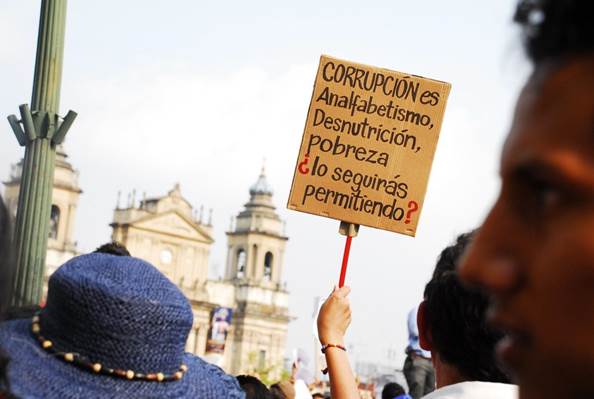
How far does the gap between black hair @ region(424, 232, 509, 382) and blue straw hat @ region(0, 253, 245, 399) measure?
0.72 metres

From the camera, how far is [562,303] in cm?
53

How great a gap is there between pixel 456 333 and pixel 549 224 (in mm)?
1813

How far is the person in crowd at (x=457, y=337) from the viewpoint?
7.50ft

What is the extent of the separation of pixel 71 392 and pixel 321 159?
2172 millimetres

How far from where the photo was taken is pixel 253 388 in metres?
4.99

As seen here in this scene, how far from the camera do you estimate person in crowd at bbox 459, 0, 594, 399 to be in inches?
21.0

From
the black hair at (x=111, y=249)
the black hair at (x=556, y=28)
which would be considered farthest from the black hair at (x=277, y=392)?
the black hair at (x=556, y=28)

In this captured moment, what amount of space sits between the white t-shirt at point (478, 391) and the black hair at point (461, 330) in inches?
2.7

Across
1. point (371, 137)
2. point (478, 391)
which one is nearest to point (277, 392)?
point (371, 137)

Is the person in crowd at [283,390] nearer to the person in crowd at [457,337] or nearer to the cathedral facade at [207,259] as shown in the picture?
the person in crowd at [457,337]

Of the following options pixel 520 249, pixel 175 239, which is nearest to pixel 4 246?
pixel 520 249

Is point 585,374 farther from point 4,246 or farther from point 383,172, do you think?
point 383,172

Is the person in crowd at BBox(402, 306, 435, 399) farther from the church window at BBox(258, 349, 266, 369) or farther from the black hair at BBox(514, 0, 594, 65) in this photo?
the church window at BBox(258, 349, 266, 369)

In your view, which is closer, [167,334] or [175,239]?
[167,334]
